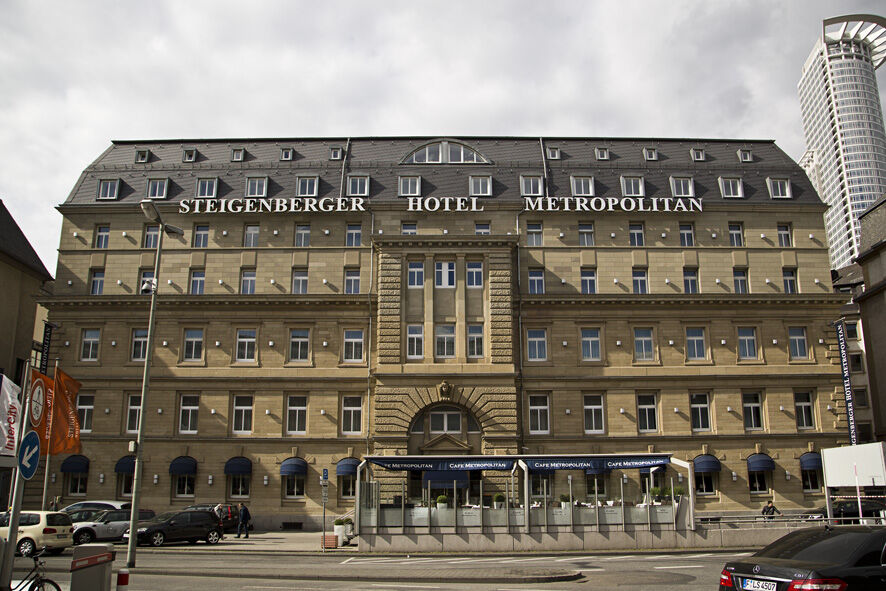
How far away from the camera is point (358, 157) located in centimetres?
4825

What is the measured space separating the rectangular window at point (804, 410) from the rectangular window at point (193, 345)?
37.3m

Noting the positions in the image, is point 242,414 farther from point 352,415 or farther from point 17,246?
point 17,246

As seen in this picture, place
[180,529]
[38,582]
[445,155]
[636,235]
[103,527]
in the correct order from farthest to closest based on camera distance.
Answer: [445,155], [636,235], [103,527], [180,529], [38,582]

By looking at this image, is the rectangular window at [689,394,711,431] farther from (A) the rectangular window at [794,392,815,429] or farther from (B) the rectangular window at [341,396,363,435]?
(B) the rectangular window at [341,396,363,435]

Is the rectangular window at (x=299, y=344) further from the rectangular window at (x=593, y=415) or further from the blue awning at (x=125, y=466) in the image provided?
the rectangular window at (x=593, y=415)

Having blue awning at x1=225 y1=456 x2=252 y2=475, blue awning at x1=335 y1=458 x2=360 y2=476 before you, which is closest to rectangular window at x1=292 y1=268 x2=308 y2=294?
blue awning at x1=225 y1=456 x2=252 y2=475

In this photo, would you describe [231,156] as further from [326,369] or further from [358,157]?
[326,369]

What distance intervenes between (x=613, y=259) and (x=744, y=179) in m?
11.5

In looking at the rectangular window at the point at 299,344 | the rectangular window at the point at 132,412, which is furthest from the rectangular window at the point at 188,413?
the rectangular window at the point at 299,344

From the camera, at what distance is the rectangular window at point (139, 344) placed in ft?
143

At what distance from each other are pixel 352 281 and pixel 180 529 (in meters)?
18.6

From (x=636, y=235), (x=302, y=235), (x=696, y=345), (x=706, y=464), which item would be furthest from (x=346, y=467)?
(x=636, y=235)

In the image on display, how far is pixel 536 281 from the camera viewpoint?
1751 inches

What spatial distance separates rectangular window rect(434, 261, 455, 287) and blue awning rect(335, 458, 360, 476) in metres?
11.7
